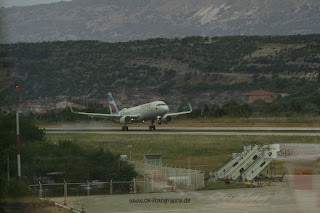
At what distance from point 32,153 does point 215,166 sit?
17.5 metres

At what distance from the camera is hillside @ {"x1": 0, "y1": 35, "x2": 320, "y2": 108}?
107 metres

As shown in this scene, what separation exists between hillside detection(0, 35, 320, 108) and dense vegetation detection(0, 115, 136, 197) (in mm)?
25826

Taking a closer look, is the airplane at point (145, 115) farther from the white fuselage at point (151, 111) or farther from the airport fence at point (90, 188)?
the airport fence at point (90, 188)

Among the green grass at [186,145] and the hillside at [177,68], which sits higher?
the hillside at [177,68]

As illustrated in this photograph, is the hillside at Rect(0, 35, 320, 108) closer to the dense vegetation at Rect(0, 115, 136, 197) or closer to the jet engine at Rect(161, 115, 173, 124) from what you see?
the jet engine at Rect(161, 115, 173, 124)

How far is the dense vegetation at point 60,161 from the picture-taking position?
1209 inches

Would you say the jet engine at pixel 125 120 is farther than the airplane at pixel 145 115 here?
Yes

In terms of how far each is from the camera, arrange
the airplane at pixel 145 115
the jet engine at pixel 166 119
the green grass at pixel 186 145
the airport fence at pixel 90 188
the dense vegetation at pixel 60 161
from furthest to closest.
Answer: the jet engine at pixel 166 119 < the airplane at pixel 145 115 < the green grass at pixel 186 145 < the airport fence at pixel 90 188 < the dense vegetation at pixel 60 161

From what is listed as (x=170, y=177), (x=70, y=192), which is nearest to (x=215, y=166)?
(x=170, y=177)

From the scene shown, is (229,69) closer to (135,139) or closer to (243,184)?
(135,139)

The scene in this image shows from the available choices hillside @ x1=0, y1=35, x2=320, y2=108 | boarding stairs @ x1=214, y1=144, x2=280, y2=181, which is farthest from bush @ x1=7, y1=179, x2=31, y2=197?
hillside @ x1=0, y1=35, x2=320, y2=108

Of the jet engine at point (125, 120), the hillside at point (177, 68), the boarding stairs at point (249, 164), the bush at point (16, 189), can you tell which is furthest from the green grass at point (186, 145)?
the jet engine at point (125, 120)

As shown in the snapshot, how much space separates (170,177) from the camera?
3759cm

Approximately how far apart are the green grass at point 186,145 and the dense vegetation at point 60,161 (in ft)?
16.1
